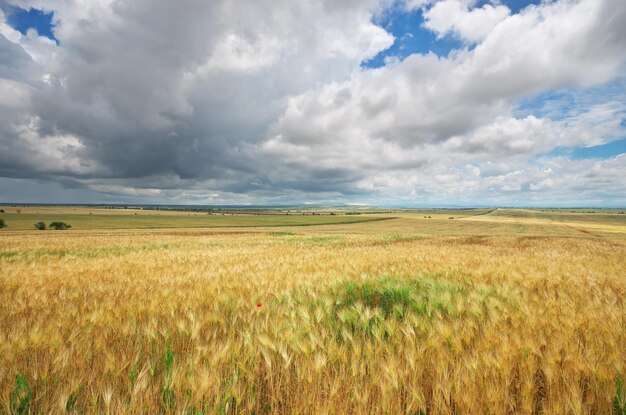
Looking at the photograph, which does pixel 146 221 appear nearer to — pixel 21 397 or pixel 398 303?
pixel 398 303

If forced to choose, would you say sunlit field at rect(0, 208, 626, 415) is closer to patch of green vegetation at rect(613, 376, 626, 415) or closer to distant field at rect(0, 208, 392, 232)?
patch of green vegetation at rect(613, 376, 626, 415)

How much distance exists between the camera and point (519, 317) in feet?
10.0

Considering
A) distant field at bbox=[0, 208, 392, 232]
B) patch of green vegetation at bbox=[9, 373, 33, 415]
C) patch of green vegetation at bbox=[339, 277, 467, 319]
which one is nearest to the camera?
patch of green vegetation at bbox=[9, 373, 33, 415]

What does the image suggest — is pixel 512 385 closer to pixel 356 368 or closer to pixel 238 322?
pixel 356 368

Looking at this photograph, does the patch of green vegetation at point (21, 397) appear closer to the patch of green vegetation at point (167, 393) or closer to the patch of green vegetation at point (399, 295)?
the patch of green vegetation at point (167, 393)

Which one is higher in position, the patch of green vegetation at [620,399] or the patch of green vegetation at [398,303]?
the patch of green vegetation at [620,399]

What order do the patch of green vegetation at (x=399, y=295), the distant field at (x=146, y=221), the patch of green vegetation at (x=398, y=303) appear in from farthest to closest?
the distant field at (x=146, y=221) < the patch of green vegetation at (x=399, y=295) < the patch of green vegetation at (x=398, y=303)

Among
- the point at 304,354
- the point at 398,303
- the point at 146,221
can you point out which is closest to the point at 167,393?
the point at 304,354

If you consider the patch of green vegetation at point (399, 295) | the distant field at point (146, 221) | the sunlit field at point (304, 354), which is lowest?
the distant field at point (146, 221)

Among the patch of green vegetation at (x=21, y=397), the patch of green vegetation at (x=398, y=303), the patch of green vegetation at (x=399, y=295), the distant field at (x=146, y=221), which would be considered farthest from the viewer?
the distant field at (x=146, y=221)

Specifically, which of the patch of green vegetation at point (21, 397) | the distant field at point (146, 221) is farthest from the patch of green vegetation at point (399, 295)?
the distant field at point (146, 221)

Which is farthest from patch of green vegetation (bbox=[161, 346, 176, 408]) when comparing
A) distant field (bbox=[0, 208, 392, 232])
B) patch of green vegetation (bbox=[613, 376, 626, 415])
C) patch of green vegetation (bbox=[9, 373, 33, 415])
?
distant field (bbox=[0, 208, 392, 232])

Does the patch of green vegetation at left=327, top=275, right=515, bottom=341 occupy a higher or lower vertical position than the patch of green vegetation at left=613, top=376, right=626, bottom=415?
lower

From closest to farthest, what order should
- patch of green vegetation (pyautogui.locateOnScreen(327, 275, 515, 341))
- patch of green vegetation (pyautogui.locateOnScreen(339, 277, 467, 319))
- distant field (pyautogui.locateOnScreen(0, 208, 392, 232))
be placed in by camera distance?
1. patch of green vegetation (pyautogui.locateOnScreen(327, 275, 515, 341))
2. patch of green vegetation (pyautogui.locateOnScreen(339, 277, 467, 319))
3. distant field (pyautogui.locateOnScreen(0, 208, 392, 232))
